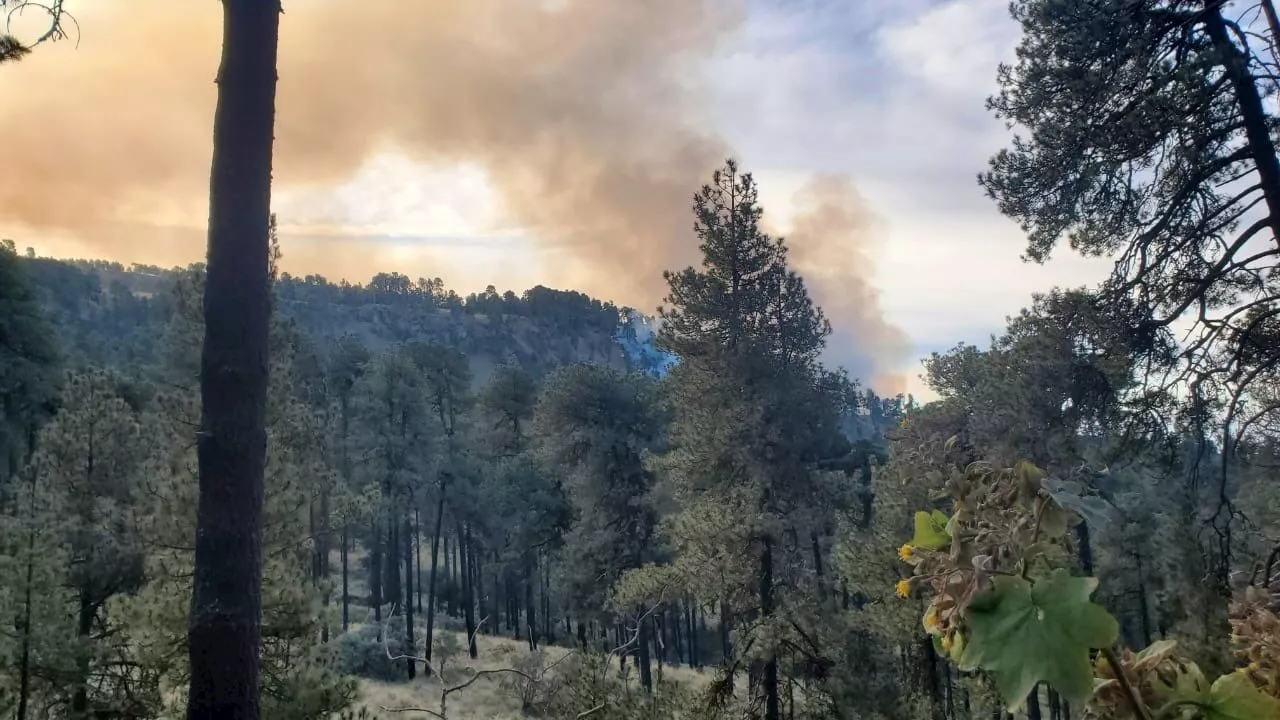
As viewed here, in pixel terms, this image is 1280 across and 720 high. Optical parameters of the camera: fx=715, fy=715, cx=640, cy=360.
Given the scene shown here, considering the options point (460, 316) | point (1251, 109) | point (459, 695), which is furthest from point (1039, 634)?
point (460, 316)

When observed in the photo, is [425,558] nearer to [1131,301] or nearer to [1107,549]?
[1107,549]

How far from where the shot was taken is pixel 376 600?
1481 inches

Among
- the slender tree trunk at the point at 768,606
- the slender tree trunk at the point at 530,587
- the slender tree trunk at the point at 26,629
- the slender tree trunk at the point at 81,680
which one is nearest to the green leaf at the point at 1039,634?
the slender tree trunk at the point at 768,606

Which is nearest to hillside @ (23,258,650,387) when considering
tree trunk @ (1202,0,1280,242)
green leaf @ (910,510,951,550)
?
tree trunk @ (1202,0,1280,242)

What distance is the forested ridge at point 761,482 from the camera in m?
1.43

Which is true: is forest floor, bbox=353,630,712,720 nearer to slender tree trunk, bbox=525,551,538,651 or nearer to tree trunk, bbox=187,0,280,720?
slender tree trunk, bbox=525,551,538,651

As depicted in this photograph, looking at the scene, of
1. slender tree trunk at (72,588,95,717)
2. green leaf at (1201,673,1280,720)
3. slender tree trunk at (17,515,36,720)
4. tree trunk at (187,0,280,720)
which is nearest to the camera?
green leaf at (1201,673,1280,720)

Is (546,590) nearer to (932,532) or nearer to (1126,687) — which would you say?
(932,532)

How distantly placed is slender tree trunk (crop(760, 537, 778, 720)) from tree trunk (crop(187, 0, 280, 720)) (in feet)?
33.5

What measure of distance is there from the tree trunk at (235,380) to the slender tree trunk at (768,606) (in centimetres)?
1022

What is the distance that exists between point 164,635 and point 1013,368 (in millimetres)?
16343

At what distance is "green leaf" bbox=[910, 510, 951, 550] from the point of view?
140 centimetres

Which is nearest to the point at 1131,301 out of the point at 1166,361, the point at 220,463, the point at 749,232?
the point at 1166,361

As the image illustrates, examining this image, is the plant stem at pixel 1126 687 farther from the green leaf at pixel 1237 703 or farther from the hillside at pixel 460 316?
the hillside at pixel 460 316
